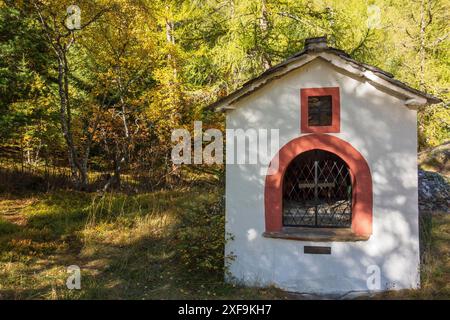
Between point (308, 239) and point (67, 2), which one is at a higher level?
point (67, 2)

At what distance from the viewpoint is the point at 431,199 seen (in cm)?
997

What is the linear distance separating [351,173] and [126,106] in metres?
9.95

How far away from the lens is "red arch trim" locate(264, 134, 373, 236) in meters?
6.00

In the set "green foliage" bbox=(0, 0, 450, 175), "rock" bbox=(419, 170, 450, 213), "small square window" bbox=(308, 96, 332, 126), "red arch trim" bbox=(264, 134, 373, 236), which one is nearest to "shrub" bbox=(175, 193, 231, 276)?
"red arch trim" bbox=(264, 134, 373, 236)

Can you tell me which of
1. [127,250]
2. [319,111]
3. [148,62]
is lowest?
[127,250]

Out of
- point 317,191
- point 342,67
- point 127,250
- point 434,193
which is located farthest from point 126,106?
point 434,193

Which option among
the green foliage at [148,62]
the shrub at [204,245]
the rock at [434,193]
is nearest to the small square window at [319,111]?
the shrub at [204,245]

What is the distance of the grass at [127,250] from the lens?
20.0 ft

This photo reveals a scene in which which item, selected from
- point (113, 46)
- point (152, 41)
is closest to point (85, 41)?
point (113, 46)

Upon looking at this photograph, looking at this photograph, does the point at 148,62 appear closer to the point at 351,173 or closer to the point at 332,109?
the point at 332,109

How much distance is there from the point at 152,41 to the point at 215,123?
353cm

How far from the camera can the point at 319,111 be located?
20.6ft

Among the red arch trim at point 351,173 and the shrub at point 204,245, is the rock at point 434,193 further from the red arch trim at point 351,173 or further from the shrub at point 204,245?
the shrub at point 204,245
